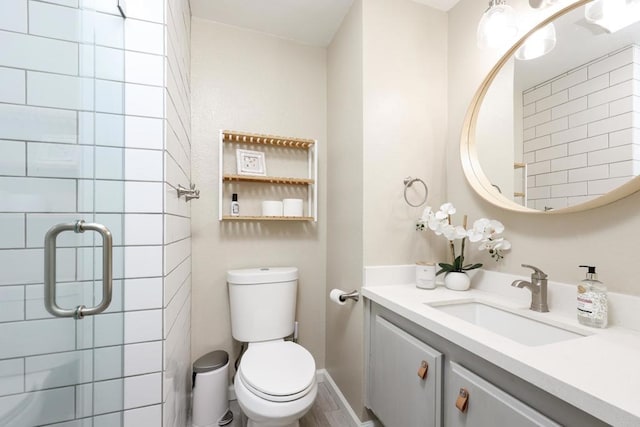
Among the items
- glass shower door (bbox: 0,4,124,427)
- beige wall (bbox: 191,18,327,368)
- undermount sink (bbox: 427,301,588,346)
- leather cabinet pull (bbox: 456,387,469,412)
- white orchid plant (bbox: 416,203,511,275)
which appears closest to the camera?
glass shower door (bbox: 0,4,124,427)

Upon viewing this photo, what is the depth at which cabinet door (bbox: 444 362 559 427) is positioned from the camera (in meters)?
0.65

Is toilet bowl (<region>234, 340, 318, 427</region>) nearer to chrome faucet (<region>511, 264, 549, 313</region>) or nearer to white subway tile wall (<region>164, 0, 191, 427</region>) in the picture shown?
white subway tile wall (<region>164, 0, 191, 427</region>)

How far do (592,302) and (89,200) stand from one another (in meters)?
1.54

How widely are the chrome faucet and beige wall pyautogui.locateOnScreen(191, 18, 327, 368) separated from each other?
3.80 ft

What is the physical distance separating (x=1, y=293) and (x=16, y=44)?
57 centimetres

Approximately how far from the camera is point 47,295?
0.65 m

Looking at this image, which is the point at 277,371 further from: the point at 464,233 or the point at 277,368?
the point at 464,233

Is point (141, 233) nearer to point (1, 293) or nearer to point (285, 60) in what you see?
point (1, 293)

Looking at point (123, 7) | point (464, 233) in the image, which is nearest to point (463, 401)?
point (464, 233)

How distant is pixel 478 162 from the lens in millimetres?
1383

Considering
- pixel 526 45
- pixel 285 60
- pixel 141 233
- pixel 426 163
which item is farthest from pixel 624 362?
pixel 285 60

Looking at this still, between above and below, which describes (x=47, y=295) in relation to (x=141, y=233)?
below

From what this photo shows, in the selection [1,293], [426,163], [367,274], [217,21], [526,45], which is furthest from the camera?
[217,21]

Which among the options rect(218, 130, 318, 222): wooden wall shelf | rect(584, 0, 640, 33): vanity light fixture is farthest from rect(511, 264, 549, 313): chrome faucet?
rect(218, 130, 318, 222): wooden wall shelf
